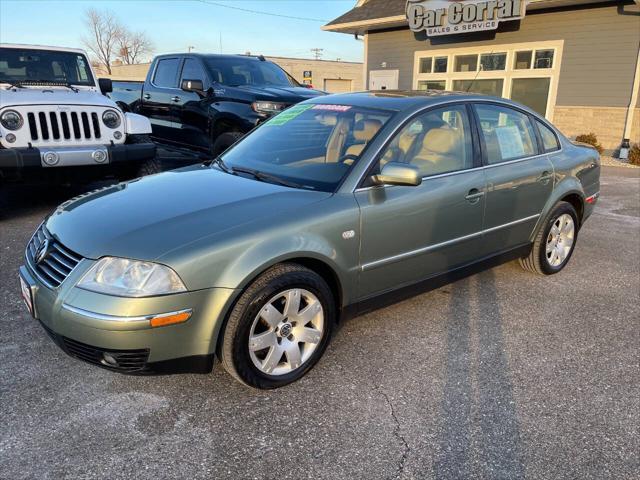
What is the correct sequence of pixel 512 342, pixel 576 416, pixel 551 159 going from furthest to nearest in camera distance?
pixel 551 159, pixel 512 342, pixel 576 416

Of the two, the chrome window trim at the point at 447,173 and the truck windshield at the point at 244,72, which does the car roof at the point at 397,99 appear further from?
the truck windshield at the point at 244,72

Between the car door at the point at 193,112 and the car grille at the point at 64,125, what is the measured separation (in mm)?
1852

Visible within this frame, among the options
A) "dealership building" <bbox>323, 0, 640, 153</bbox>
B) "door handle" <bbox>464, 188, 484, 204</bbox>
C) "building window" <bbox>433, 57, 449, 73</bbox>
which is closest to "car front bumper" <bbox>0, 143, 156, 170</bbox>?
"door handle" <bbox>464, 188, 484, 204</bbox>

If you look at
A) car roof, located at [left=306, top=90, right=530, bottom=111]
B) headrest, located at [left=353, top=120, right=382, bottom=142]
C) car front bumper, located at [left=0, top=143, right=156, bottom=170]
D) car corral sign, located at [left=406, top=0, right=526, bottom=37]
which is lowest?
car front bumper, located at [left=0, top=143, right=156, bottom=170]

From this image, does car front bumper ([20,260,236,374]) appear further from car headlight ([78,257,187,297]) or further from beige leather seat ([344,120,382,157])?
beige leather seat ([344,120,382,157])

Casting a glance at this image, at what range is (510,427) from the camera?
2607 mm

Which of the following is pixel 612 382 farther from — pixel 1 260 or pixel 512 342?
pixel 1 260

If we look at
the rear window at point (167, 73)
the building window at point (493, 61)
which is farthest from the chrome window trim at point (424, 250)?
the building window at point (493, 61)

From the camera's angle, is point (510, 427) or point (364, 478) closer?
point (364, 478)

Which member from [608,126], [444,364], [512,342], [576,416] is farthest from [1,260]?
[608,126]

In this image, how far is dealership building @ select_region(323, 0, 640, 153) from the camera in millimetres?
12297

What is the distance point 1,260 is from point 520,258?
15.5 ft

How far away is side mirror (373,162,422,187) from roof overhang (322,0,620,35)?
11776 millimetres

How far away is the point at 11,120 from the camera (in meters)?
5.64
